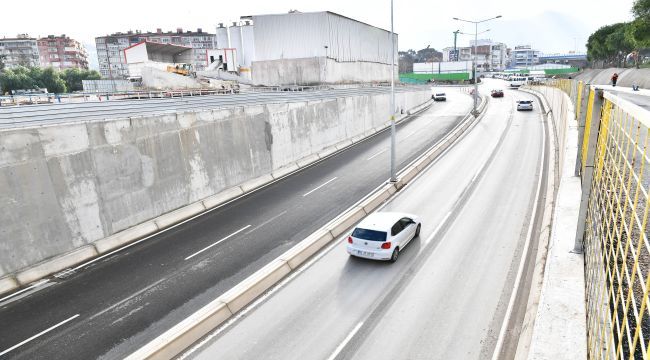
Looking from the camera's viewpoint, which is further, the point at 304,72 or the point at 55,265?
the point at 304,72

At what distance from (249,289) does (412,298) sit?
4.91 m

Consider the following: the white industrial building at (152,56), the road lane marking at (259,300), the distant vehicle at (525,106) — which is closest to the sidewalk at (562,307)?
the road lane marking at (259,300)

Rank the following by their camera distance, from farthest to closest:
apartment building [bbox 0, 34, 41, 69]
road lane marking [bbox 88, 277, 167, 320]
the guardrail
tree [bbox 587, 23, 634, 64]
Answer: apartment building [bbox 0, 34, 41, 69] < tree [bbox 587, 23, 634, 64] < road lane marking [bbox 88, 277, 167, 320] < the guardrail

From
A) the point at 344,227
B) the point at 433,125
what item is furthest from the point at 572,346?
the point at 433,125

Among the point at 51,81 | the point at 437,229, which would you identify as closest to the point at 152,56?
the point at 51,81

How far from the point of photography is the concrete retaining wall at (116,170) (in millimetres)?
14078

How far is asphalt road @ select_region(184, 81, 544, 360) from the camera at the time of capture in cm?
1026

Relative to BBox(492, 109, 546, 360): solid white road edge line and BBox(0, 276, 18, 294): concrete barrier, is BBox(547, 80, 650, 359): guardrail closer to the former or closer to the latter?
BBox(492, 109, 546, 360): solid white road edge line

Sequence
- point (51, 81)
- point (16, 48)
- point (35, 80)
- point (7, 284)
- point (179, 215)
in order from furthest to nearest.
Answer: point (16, 48) → point (51, 81) → point (35, 80) → point (179, 215) → point (7, 284)

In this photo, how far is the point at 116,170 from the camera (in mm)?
17141

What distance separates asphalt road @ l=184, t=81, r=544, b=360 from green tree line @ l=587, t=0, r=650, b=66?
2964 centimetres

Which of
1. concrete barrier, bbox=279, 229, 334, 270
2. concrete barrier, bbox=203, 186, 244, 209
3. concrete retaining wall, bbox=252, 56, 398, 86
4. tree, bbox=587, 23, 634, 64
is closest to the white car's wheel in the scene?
concrete barrier, bbox=279, 229, 334, 270

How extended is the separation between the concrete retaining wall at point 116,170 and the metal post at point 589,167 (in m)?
16.0

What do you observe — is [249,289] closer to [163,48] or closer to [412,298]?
[412,298]
